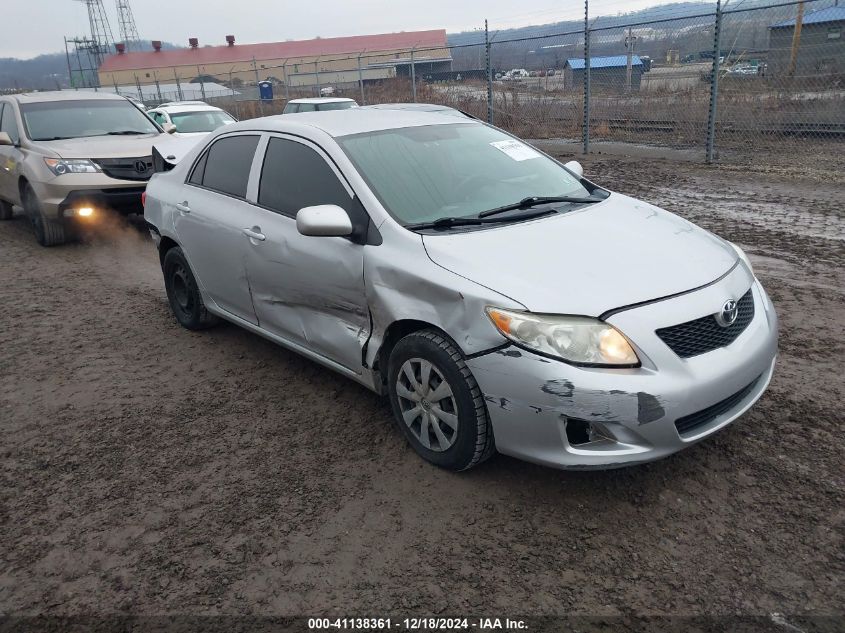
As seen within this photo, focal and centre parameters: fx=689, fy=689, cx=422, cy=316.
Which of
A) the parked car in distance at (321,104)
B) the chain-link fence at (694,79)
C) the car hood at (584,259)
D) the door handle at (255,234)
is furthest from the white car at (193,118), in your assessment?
the car hood at (584,259)

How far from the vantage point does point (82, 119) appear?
9367mm

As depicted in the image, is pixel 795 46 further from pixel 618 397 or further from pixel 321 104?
pixel 618 397

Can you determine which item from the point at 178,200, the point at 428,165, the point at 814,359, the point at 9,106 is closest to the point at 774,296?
the point at 814,359

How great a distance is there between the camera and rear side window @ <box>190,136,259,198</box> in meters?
4.53

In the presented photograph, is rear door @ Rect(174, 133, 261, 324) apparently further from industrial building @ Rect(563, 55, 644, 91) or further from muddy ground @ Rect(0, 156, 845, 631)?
industrial building @ Rect(563, 55, 644, 91)

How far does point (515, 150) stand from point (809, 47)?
436 inches

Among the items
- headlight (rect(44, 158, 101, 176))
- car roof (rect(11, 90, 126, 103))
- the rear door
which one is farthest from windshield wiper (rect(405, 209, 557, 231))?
car roof (rect(11, 90, 126, 103))

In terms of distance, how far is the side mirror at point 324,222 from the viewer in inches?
137

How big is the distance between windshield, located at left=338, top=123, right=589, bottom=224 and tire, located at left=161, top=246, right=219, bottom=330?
200cm

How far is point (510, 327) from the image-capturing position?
9.45 feet

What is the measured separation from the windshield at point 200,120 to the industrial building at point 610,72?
741cm

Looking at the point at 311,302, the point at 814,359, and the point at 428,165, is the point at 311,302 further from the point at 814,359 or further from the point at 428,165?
the point at 814,359

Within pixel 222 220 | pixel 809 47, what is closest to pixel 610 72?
pixel 809 47

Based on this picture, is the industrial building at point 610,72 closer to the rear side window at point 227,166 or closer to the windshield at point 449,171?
the windshield at point 449,171
